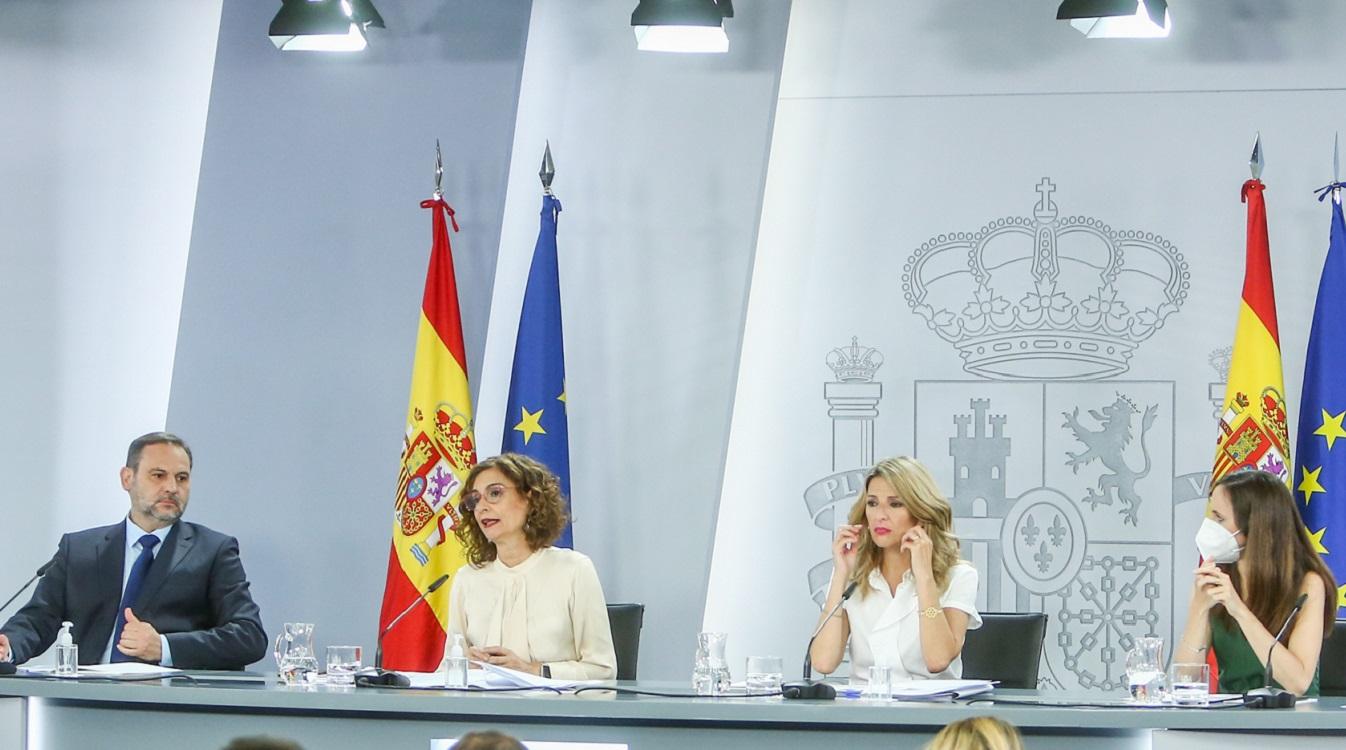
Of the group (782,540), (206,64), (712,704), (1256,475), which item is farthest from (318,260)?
(1256,475)

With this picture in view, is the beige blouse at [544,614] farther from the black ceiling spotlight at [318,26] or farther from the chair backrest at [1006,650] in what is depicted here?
the black ceiling spotlight at [318,26]

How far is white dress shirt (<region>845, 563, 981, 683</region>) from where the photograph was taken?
162 inches

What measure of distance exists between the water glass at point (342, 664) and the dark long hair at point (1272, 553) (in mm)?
2137

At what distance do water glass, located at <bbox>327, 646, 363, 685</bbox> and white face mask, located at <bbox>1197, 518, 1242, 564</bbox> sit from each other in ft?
6.74

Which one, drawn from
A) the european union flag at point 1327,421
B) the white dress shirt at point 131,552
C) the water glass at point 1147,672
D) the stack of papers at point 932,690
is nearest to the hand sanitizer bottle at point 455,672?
the stack of papers at point 932,690

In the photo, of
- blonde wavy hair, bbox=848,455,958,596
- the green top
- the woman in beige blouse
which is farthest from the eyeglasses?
the green top

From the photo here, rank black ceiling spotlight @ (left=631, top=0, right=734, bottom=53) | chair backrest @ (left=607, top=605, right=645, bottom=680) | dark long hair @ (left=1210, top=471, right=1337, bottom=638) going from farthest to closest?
black ceiling spotlight @ (left=631, top=0, right=734, bottom=53)
chair backrest @ (left=607, top=605, right=645, bottom=680)
dark long hair @ (left=1210, top=471, right=1337, bottom=638)

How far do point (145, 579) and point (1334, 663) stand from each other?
128 inches

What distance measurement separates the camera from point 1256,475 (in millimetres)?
3979

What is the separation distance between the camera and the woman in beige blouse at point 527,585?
429 centimetres

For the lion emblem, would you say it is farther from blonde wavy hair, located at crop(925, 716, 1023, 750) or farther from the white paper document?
blonde wavy hair, located at crop(925, 716, 1023, 750)

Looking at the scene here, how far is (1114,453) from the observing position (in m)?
5.47

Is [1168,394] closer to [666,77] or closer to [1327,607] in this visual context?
[1327,607]

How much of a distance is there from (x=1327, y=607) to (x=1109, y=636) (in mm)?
1495
